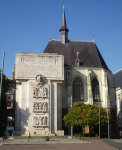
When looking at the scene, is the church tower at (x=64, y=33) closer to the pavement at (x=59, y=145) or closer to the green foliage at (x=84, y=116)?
the green foliage at (x=84, y=116)

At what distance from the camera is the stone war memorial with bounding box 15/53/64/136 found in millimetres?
47781

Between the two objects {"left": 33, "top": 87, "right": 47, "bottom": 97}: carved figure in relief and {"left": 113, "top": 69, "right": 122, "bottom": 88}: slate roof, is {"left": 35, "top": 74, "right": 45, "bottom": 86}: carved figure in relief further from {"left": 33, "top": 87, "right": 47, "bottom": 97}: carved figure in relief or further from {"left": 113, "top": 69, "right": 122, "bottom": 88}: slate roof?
{"left": 113, "top": 69, "right": 122, "bottom": 88}: slate roof

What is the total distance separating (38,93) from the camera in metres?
48.6

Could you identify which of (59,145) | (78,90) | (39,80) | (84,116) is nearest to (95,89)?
(78,90)

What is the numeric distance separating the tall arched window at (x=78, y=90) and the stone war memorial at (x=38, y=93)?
4498 millimetres

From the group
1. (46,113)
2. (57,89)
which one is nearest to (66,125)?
(46,113)

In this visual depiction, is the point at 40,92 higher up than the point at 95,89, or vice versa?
the point at 95,89

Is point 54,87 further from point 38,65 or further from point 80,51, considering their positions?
point 80,51

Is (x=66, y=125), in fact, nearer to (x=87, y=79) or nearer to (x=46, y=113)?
(x=46, y=113)

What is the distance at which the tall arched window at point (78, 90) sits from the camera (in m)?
54.3

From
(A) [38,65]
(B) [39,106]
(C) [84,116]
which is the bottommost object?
(C) [84,116]

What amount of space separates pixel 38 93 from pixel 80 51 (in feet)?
52.3

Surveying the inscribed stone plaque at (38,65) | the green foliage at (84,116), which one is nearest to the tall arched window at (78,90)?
the inscribed stone plaque at (38,65)

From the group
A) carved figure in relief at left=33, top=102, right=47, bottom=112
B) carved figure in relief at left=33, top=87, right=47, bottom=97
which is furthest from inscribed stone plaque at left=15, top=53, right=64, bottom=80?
carved figure in relief at left=33, top=102, right=47, bottom=112
